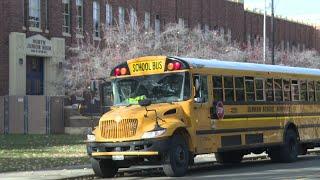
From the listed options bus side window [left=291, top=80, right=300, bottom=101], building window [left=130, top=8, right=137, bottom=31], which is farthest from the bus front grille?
building window [left=130, top=8, right=137, bottom=31]

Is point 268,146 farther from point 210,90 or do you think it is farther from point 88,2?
point 88,2

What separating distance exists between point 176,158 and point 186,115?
1143 millimetres

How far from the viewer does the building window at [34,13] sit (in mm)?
42338

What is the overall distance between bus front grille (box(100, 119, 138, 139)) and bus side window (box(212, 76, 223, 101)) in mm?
2764

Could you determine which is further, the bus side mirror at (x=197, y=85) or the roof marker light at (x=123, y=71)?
the roof marker light at (x=123, y=71)

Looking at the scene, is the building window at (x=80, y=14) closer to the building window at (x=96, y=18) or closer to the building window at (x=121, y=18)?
the building window at (x=96, y=18)

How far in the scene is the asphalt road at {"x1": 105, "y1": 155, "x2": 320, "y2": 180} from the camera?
52.7 ft

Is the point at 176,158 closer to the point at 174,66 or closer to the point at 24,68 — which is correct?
the point at 174,66

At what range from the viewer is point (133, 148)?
51.9ft

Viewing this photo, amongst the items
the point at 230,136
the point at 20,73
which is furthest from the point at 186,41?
the point at 230,136

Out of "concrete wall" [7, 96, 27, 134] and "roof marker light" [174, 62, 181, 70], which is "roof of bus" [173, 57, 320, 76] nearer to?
"roof marker light" [174, 62, 181, 70]

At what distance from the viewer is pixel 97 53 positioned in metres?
41.0

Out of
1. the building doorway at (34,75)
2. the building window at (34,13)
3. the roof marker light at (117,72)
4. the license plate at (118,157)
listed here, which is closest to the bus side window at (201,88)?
the roof marker light at (117,72)

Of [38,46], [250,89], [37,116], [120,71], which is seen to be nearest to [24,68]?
[38,46]
